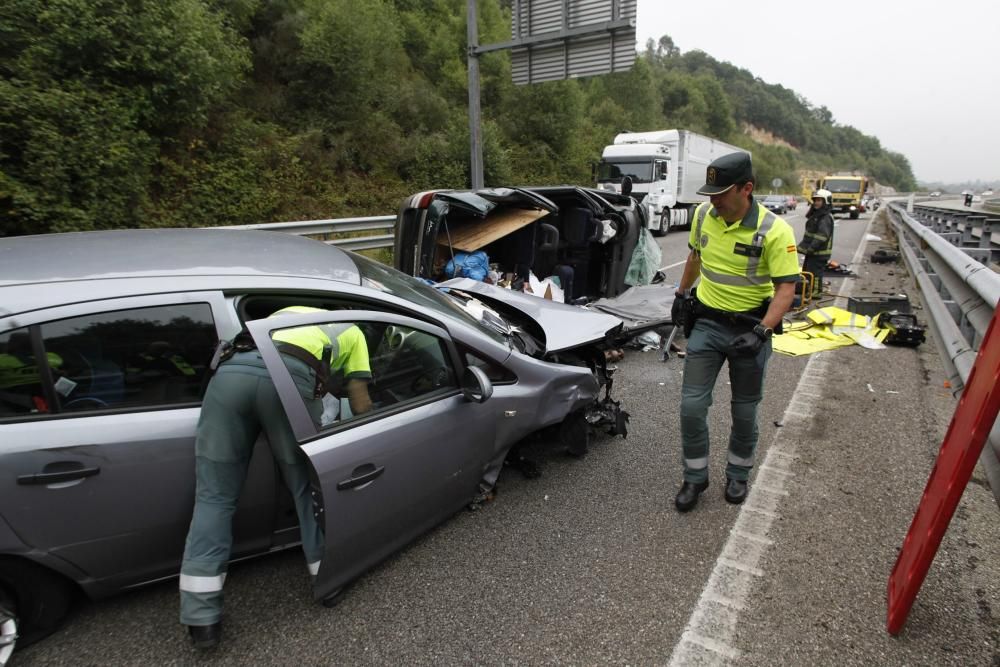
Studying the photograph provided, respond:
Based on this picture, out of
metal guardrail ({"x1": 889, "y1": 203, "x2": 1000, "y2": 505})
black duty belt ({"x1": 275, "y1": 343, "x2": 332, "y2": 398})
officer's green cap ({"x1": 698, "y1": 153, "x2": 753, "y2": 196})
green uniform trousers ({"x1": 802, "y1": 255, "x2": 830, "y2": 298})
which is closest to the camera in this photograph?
black duty belt ({"x1": 275, "y1": 343, "x2": 332, "y2": 398})

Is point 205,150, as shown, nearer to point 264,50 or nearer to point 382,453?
point 264,50

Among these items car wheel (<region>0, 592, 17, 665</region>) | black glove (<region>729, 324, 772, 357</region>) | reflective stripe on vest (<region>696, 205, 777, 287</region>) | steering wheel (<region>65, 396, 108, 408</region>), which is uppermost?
reflective stripe on vest (<region>696, 205, 777, 287</region>)

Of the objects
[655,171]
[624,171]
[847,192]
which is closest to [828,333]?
[655,171]

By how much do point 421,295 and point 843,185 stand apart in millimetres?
35278

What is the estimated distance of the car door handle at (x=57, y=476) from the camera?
189 centimetres

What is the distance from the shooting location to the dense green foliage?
7.75 meters

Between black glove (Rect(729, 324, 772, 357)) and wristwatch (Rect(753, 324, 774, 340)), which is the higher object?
wristwatch (Rect(753, 324, 774, 340))

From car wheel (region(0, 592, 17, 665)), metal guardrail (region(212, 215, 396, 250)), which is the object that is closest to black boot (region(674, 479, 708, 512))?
car wheel (region(0, 592, 17, 665))

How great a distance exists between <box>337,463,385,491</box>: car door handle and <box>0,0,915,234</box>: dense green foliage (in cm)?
769

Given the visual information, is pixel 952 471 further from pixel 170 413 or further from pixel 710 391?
pixel 170 413

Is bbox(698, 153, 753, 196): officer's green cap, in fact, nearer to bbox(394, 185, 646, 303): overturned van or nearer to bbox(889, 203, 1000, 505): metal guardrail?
bbox(889, 203, 1000, 505): metal guardrail

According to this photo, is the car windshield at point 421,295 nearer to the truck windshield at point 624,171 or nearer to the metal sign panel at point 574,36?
the metal sign panel at point 574,36

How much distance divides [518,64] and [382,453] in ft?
36.7

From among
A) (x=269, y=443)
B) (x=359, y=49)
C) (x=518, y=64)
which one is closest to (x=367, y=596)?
(x=269, y=443)
